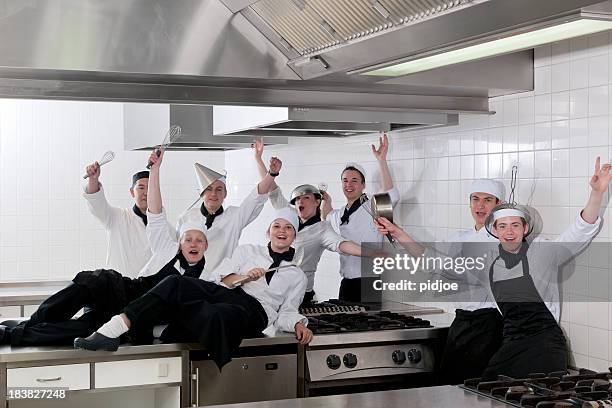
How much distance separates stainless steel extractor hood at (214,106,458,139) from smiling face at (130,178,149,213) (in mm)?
544

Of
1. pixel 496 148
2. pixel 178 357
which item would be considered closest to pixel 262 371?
pixel 178 357

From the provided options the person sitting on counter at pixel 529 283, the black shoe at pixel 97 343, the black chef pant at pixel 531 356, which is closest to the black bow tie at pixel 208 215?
the black shoe at pixel 97 343

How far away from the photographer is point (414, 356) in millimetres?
3818

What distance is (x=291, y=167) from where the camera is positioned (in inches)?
209

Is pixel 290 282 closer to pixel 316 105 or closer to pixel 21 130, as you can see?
pixel 316 105

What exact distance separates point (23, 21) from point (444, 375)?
221 cm

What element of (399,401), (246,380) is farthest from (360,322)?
(399,401)

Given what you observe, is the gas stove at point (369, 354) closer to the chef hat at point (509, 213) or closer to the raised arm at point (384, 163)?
the chef hat at point (509, 213)

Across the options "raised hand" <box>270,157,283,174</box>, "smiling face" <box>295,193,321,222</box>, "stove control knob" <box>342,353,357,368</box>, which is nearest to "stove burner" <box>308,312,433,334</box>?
"stove control knob" <box>342,353,357,368</box>

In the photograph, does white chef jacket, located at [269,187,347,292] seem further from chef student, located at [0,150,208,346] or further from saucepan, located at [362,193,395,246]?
chef student, located at [0,150,208,346]

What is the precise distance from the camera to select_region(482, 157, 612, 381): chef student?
10.6ft

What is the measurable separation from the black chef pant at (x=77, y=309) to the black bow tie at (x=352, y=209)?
1215 mm

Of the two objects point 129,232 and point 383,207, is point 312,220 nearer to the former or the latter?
point 383,207

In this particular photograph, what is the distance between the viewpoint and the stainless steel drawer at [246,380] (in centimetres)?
352
